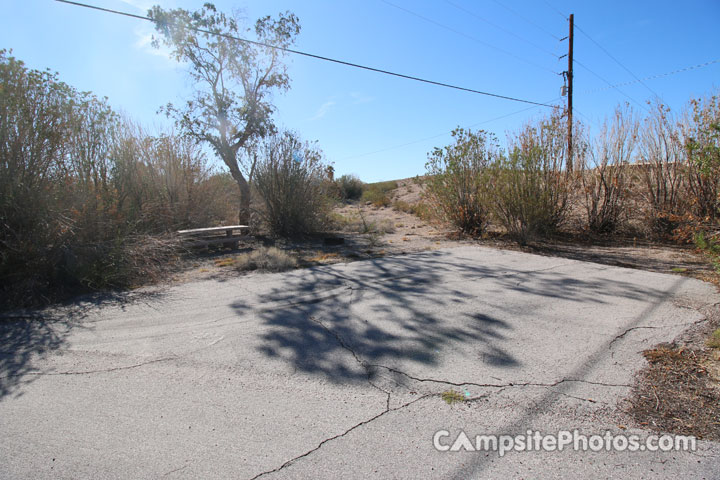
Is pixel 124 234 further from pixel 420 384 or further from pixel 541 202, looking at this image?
pixel 541 202

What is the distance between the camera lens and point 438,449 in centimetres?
242

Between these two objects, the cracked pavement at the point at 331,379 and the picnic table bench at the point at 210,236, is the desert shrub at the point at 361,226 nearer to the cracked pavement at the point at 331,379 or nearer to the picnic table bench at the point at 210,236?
the picnic table bench at the point at 210,236

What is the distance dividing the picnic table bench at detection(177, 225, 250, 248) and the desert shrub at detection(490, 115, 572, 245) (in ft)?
24.7

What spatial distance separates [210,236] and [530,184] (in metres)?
8.79

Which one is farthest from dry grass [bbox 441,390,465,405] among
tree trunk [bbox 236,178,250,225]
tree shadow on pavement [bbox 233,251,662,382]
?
tree trunk [bbox 236,178,250,225]

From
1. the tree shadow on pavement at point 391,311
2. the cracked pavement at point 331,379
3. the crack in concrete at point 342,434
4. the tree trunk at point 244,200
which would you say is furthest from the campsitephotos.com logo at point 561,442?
the tree trunk at point 244,200

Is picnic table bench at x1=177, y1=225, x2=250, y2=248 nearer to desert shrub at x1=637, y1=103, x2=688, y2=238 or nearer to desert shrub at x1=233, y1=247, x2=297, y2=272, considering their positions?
desert shrub at x1=233, y1=247, x2=297, y2=272

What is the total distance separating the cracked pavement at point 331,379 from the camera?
2.32 metres

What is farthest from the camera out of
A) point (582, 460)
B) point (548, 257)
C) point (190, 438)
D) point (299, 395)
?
point (548, 257)

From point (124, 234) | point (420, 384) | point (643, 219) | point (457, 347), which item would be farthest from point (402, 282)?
point (643, 219)

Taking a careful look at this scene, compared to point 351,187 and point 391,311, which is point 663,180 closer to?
point 391,311

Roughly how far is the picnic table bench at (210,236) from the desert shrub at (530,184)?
296 inches

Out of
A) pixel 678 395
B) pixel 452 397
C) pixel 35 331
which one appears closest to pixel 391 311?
pixel 452 397

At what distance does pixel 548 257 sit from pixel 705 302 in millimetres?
3714
